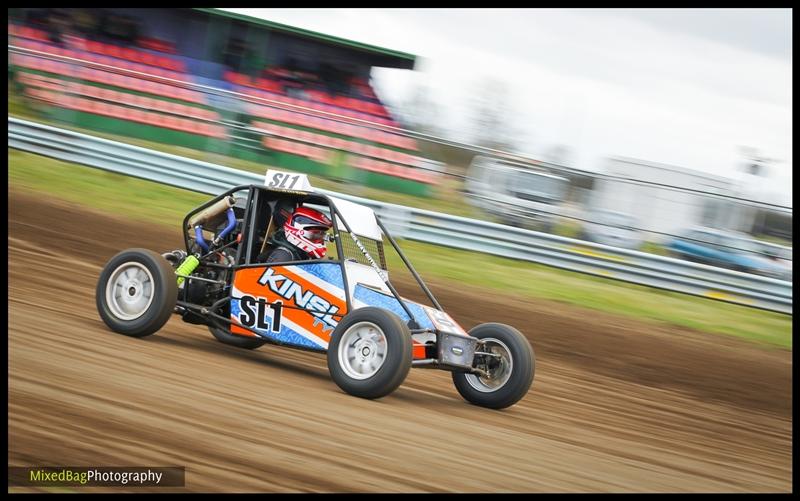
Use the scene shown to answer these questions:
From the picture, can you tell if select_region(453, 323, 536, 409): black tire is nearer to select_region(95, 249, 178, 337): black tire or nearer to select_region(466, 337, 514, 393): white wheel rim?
select_region(466, 337, 514, 393): white wheel rim

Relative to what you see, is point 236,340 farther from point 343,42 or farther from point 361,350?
point 343,42

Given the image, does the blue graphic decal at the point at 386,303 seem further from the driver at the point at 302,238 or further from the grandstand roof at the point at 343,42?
the grandstand roof at the point at 343,42

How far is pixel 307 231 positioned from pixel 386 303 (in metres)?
0.92

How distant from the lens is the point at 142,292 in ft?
23.3

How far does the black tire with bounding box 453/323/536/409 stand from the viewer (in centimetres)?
655

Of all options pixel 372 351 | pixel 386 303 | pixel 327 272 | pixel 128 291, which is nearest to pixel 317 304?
pixel 327 272

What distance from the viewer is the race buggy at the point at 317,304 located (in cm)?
618

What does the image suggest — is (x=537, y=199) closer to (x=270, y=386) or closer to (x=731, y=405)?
(x=731, y=405)

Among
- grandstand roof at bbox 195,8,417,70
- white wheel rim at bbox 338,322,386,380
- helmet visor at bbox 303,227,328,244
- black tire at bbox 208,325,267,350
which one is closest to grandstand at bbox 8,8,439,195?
grandstand roof at bbox 195,8,417,70

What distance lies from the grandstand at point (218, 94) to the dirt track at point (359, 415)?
12.4 feet

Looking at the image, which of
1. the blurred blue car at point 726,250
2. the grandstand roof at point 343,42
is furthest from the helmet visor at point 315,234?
the grandstand roof at point 343,42

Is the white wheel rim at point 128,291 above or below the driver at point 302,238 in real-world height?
below

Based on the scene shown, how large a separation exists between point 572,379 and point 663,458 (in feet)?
8.68
